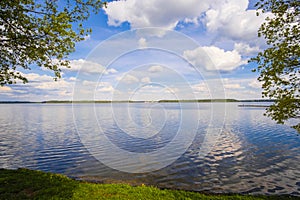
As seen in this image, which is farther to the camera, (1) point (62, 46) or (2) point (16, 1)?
(1) point (62, 46)

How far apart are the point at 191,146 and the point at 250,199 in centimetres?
2063

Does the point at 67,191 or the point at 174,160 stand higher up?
the point at 67,191

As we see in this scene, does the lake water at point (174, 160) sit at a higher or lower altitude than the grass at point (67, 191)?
lower

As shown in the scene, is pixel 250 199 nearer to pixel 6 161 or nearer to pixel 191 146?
pixel 191 146

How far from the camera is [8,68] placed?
523 inches

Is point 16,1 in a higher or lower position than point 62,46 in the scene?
higher

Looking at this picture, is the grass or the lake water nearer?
the grass

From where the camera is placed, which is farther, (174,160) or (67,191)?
(174,160)

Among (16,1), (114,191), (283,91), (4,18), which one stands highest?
(16,1)

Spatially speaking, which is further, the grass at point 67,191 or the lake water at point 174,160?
the lake water at point 174,160

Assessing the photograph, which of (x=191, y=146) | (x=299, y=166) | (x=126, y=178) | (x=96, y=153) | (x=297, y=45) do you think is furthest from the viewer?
(x=191, y=146)

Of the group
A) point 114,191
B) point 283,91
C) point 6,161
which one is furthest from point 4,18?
point 6,161

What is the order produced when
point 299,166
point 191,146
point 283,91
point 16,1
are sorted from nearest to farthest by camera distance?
point 16,1, point 283,91, point 299,166, point 191,146

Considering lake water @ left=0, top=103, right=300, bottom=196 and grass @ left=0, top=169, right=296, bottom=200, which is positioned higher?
grass @ left=0, top=169, right=296, bottom=200
